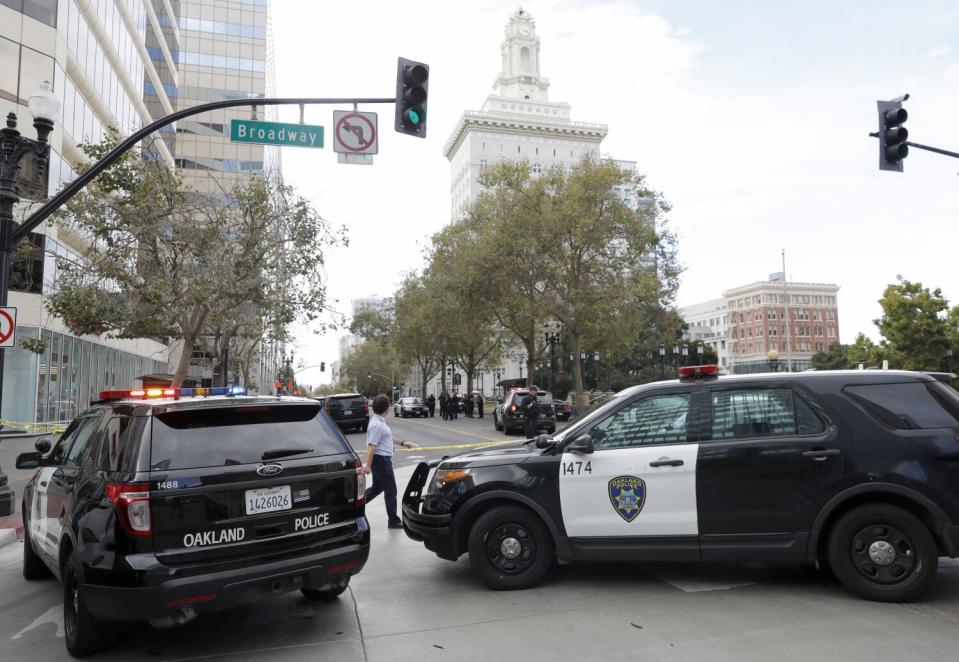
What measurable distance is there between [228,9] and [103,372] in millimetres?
45633

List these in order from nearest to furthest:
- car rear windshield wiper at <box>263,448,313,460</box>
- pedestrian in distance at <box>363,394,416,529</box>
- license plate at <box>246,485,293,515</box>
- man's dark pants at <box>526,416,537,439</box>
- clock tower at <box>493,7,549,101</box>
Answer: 1. license plate at <box>246,485,293,515</box>
2. car rear windshield wiper at <box>263,448,313,460</box>
3. pedestrian in distance at <box>363,394,416,529</box>
4. man's dark pants at <box>526,416,537,439</box>
5. clock tower at <box>493,7,549,101</box>

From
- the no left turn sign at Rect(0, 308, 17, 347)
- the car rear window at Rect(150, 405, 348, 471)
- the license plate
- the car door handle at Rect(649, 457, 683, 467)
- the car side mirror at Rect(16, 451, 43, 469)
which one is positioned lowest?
the license plate

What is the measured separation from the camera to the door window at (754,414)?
559 cm

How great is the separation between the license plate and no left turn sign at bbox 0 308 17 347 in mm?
7267

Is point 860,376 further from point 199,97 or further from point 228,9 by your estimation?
point 228,9

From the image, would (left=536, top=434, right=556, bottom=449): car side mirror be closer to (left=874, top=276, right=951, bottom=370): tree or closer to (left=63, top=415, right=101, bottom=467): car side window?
(left=63, top=415, right=101, bottom=467): car side window

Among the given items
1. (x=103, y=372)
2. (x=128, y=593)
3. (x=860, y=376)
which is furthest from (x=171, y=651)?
(x=103, y=372)

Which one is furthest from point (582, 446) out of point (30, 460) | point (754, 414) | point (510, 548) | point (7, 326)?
point (7, 326)

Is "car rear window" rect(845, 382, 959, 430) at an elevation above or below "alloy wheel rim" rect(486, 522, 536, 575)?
above

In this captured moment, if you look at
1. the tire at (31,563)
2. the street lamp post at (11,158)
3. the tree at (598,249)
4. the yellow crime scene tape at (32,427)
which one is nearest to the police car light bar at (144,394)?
the tire at (31,563)

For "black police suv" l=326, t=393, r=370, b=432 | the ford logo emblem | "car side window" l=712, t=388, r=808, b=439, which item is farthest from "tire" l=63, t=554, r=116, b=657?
"black police suv" l=326, t=393, r=370, b=432

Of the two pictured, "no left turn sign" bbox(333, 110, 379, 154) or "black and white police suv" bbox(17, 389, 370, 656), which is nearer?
"black and white police suv" bbox(17, 389, 370, 656)

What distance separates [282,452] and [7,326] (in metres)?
7.21

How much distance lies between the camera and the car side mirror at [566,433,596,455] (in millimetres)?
5621
